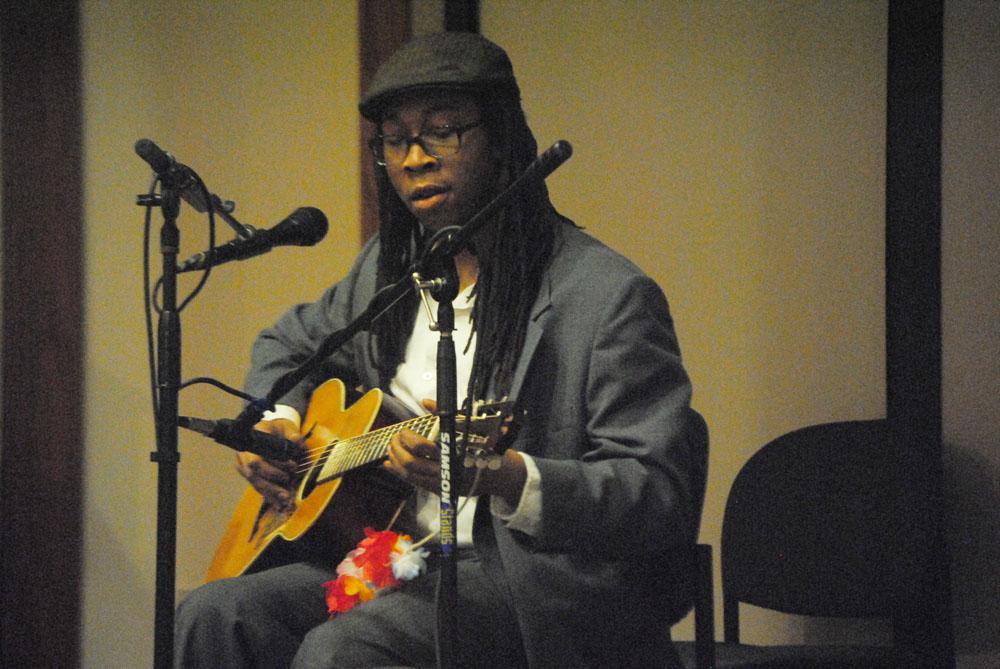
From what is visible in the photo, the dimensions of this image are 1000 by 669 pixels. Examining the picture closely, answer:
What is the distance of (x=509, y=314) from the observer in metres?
2.23

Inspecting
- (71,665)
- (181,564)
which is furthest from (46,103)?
(71,665)

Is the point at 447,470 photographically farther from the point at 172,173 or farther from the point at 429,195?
the point at 429,195

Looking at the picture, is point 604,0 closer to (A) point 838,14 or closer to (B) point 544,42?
(B) point 544,42

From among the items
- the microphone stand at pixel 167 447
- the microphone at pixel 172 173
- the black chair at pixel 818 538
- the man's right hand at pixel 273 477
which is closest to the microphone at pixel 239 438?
the microphone stand at pixel 167 447

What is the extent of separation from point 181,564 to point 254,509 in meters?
1.27

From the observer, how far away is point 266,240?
200 centimetres

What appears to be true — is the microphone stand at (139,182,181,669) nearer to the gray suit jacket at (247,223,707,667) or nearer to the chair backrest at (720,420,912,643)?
the gray suit jacket at (247,223,707,667)

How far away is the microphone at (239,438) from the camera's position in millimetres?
1855

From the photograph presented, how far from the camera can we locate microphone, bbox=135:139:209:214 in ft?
5.96

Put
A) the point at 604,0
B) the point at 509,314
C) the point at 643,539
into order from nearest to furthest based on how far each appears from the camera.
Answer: the point at 643,539 → the point at 509,314 → the point at 604,0

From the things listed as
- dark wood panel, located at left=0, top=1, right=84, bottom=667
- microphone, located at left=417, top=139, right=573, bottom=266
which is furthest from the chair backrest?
dark wood panel, located at left=0, top=1, right=84, bottom=667

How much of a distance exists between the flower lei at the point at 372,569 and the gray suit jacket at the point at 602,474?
0.14 metres

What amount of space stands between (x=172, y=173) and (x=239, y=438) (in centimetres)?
44

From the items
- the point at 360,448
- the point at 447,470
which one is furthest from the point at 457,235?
the point at 360,448
